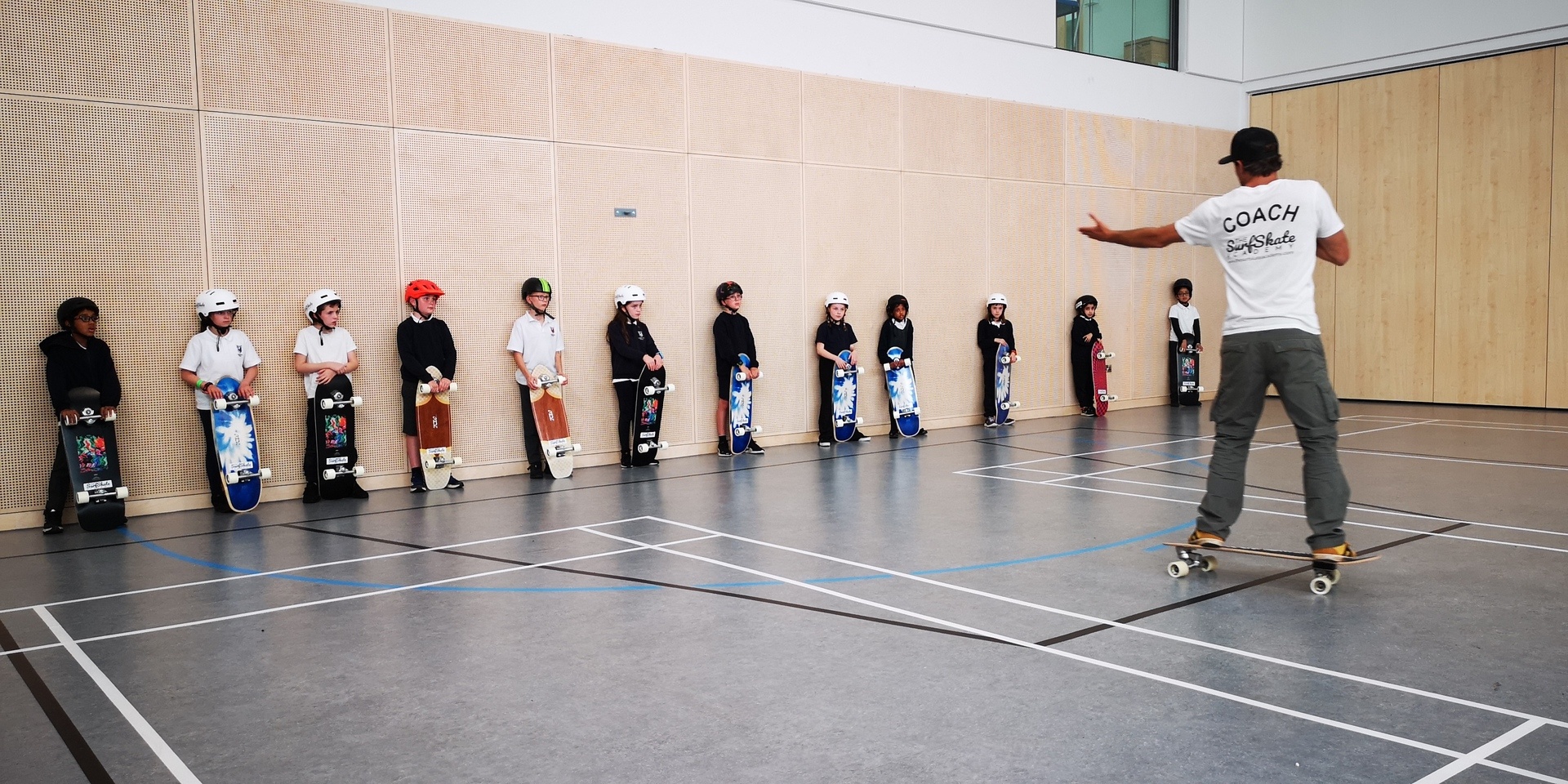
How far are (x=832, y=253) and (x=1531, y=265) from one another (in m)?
9.65

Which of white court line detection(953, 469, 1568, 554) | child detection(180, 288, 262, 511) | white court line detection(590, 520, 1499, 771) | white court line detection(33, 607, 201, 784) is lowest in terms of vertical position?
white court line detection(33, 607, 201, 784)

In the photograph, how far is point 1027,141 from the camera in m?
14.4

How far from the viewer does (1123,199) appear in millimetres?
15695

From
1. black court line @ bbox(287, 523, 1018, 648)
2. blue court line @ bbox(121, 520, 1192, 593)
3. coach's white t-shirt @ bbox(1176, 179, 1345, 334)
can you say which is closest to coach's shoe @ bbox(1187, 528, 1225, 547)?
blue court line @ bbox(121, 520, 1192, 593)

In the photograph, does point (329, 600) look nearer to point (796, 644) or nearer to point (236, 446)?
point (796, 644)

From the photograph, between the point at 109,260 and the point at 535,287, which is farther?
the point at 535,287

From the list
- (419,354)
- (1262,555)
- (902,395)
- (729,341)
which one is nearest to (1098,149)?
(902,395)

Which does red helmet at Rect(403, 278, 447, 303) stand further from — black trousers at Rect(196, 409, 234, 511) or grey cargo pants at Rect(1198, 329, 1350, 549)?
grey cargo pants at Rect(1198, 329, 1350, 549)

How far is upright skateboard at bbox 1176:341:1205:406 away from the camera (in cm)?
1595

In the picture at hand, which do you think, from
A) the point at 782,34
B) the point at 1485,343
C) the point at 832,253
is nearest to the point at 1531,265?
the point at 1485,343

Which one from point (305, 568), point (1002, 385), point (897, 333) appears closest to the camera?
point (305, 568)

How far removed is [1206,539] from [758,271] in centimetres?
724

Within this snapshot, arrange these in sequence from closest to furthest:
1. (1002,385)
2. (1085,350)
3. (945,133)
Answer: (945,133)
(1002,385)
(1085,350)

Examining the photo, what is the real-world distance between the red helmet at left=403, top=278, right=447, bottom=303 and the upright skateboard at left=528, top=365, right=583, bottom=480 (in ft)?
3.71
